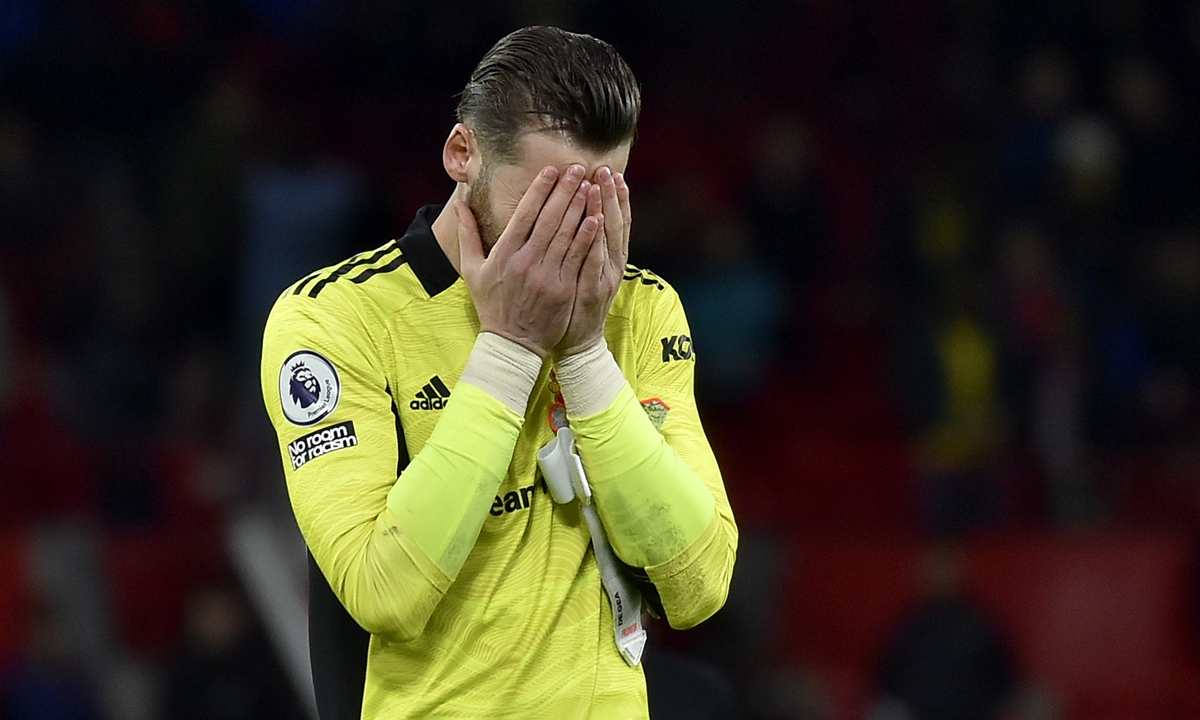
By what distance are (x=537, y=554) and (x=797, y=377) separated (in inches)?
284

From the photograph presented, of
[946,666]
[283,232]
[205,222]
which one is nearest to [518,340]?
[946,666]

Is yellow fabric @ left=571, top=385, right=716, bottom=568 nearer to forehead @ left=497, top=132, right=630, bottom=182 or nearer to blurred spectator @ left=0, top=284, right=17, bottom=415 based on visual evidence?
forehead @ left=497, top=132, right=630, bottom=182

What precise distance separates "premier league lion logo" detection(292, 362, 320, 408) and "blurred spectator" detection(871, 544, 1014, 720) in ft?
17.5

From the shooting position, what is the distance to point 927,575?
23.9 feet

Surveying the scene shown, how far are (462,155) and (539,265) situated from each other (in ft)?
0.85

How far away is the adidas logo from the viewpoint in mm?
2264

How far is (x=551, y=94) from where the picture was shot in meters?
2.19

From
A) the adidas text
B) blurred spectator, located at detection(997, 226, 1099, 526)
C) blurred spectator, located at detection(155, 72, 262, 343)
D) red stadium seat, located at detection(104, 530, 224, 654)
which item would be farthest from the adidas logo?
blurred spectator, located at detection(997, 226, 1099, 526)

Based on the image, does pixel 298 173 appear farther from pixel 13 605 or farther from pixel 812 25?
pixel 812 25

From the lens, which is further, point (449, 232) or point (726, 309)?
point (726, 309)

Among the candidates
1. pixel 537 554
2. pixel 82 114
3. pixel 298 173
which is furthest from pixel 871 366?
pixel 537 554

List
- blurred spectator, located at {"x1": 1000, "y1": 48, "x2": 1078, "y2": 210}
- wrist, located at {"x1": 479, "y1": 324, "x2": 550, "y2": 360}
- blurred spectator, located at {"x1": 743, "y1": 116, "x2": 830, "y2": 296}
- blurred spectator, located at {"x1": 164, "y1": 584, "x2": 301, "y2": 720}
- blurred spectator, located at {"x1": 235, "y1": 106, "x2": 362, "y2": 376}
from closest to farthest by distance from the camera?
wrist, located at {"x1": 479, "y1": 324, "x2": 550, "y2": 360} → blurred spectator, located at {"x1": 164, "y1": 584, "x2": 301, "y2": 720} → blurred spectator, located at {"x1": 235, "y1": 106, "x2": 362, "y2": 376} → blurred spectator, located at {"x1": 743, "y1": 116, "x2": 830, "y2": 296} → blurred spectator, located at {"x1": 1000, "y1": 48, "x2": 1078, "y2": 210}

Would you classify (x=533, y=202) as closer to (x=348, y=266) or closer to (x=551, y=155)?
(x=551, y=155)

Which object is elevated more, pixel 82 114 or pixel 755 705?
pixel 82 114
